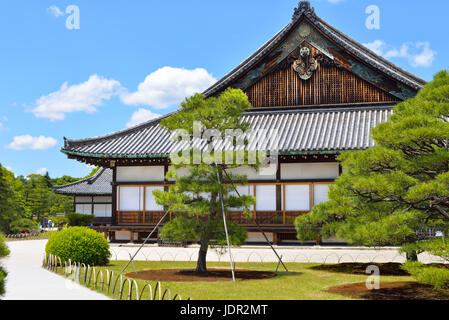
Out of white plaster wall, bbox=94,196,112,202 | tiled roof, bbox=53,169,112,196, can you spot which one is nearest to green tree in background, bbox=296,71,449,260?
tiled roof, bbox=53,169,112,196

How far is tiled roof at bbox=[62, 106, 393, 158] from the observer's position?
24844mm

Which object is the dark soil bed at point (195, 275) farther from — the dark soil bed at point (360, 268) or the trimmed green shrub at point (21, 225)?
the trimmed green shrub at point (21, 225)

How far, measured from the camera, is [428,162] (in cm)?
1145

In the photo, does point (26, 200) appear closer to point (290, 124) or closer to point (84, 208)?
point (84, 208)

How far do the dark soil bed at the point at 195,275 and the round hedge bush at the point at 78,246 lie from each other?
1927 mm

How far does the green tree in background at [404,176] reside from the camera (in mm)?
10594

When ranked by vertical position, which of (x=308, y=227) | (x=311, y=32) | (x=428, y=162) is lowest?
(x=308, y=227)

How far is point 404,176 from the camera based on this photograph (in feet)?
36.3

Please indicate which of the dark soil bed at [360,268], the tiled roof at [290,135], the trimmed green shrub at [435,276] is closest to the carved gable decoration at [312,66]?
the tiled roof at [290,135]

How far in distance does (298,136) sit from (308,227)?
37.0 feet

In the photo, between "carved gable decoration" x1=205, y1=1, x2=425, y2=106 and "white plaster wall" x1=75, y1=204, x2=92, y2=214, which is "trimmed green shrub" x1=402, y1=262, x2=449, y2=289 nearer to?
"carved gable decoration" x1=205, y1=1, x2=425, y2=106
